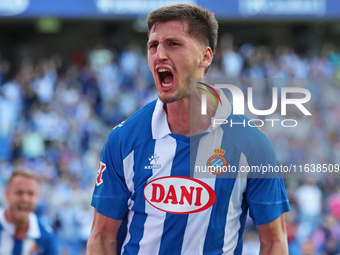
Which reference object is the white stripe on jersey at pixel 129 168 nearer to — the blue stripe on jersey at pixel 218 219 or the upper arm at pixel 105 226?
the upper arm at pixel 105 226

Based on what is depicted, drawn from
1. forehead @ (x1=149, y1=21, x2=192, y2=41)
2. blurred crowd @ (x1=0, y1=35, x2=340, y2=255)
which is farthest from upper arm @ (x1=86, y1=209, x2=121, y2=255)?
blurred crowd @ (x1=0, y1=35, x2=340, y2=255)

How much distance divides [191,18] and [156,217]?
1021mm

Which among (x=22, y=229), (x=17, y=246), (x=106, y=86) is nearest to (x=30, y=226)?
(x=22, y=229)

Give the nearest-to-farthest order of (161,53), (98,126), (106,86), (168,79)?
(161,53), (168,79), (98,126), (106,86)

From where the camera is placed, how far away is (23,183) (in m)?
4.96

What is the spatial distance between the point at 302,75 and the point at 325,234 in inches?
238

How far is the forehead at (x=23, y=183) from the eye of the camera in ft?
16.2

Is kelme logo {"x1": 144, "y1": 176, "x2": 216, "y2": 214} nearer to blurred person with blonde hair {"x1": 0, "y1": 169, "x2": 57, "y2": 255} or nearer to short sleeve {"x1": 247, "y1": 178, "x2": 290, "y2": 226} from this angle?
short sleeve {"x1": 247, "y1": 178, "x2": 290, "y2": 226}

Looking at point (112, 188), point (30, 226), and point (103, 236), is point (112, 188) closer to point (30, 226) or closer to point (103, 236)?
point (103, 236)

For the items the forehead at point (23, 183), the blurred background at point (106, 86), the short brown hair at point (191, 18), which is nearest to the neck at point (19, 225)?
the forehead at point (23, 183)

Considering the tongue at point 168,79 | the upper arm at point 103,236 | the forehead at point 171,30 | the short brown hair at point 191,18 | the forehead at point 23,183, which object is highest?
the short brown hair at point 191,18

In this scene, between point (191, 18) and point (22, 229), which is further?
point (22, 229)

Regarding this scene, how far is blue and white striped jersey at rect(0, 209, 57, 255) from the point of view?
4.86 meters

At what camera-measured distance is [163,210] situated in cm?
272
